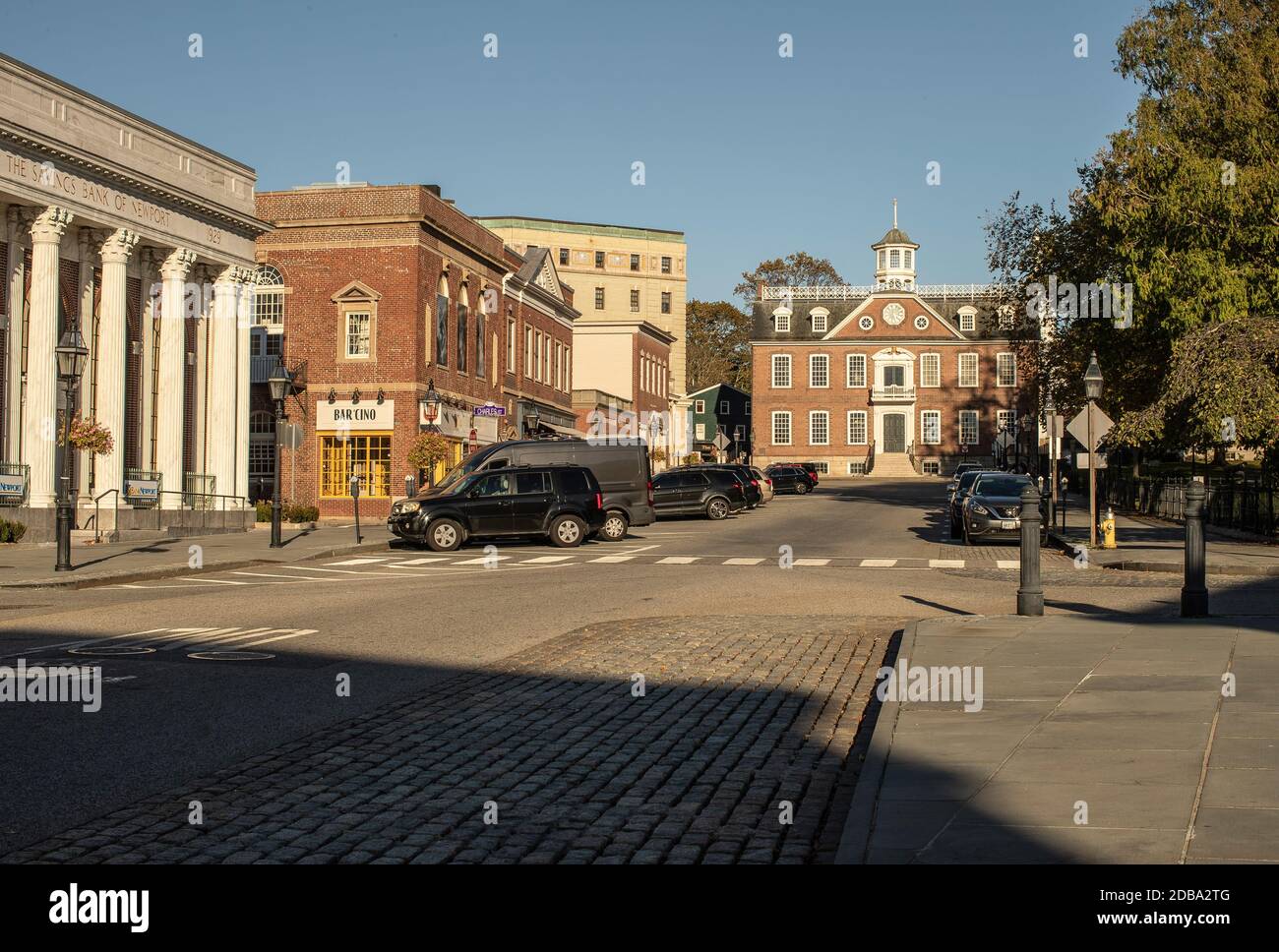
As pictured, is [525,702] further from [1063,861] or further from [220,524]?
[220,524]

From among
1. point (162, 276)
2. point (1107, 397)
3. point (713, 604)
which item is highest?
point (162, 276)

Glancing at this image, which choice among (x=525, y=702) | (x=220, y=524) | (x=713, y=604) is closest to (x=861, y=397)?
(x=220, y=524)

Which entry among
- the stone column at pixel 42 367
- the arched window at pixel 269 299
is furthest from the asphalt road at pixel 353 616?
the arched window at pixel 269 299

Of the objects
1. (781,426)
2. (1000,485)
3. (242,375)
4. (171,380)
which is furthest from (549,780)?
(781,426)

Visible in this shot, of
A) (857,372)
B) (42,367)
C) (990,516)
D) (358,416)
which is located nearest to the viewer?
(990,516)

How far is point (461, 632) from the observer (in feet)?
46.1

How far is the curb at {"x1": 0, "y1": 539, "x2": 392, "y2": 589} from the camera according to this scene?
20.0 meters

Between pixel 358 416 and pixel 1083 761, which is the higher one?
pixel 358 416

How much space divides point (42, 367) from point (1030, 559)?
2574 centimetres

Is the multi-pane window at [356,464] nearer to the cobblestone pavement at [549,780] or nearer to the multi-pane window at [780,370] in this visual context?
the cobblestone pavement at [549,780]

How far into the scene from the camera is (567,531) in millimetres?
29625

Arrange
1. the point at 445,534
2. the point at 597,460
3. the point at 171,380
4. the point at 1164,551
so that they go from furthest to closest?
the point at 171,380
the point at 597,460
the point at 445,534
the point at 1164,551

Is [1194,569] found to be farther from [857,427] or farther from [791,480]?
[857,427]
